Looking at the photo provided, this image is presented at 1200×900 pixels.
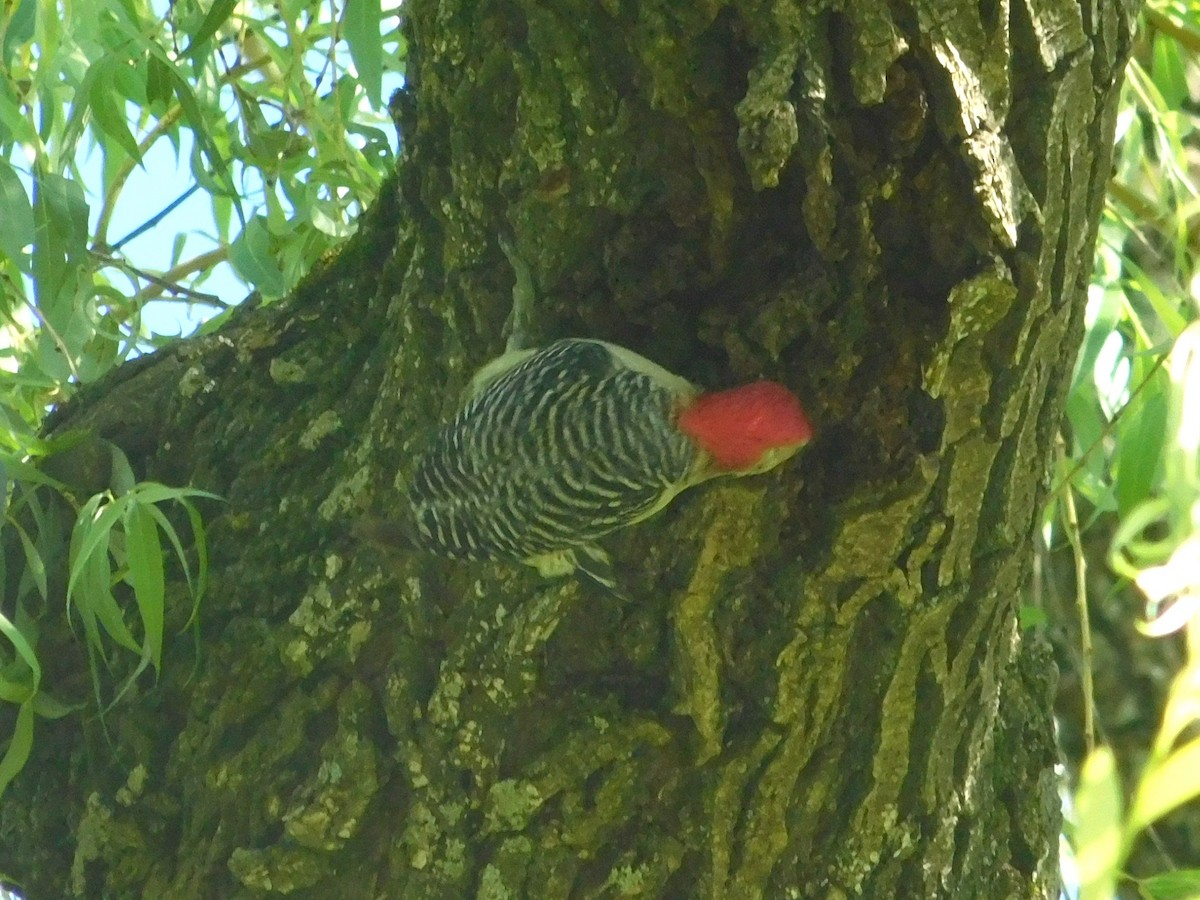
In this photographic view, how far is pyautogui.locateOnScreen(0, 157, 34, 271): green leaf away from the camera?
49.6 inches

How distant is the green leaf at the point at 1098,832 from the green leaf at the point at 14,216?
111 cm

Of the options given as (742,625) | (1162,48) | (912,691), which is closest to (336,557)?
(742,625)

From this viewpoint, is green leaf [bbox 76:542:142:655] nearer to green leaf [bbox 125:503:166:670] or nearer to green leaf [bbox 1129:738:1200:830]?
green leaf [bbox 125:503:166:670]

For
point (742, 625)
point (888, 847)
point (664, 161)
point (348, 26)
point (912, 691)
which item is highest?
point (348, 26)

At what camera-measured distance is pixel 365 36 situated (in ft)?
4.29

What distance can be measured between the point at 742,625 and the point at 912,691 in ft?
0.50

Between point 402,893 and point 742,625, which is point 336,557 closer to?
point 402,893

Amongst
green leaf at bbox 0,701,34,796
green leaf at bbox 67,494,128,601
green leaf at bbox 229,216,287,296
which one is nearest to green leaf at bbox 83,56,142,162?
green leaf at bbox 229,216,287,296

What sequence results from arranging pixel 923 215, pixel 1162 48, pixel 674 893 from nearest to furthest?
pixel 923 215, pixel 674 893, pixel 1162 48

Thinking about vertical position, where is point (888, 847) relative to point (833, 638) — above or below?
below

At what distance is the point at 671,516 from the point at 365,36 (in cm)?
56

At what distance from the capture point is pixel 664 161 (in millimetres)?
1081

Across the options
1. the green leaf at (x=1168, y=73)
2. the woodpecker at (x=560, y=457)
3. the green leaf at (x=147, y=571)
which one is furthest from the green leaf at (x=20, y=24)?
the green leaf at (x=1168, y=73)

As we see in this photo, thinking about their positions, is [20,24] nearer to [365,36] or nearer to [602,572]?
[365,36]
